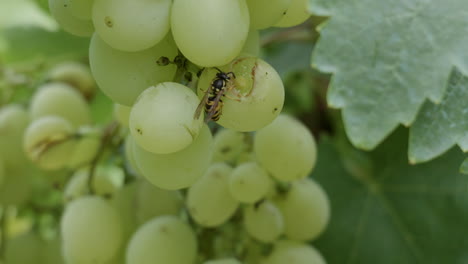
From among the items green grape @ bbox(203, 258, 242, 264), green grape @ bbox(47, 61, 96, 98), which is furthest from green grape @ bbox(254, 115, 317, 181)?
green grape @ bbox(47, 61, 96, 98)

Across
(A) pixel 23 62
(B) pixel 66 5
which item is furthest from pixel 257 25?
(A) pixel 23 62

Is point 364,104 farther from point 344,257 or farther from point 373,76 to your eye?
point 344,257

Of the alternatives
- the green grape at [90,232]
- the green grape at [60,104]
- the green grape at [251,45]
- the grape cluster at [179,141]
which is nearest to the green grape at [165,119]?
the grape cluster at [179,141]

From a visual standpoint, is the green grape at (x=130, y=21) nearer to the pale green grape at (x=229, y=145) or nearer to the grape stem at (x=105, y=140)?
the pale green grape at (x=229, y=145)

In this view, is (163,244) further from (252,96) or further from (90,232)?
(252,96)

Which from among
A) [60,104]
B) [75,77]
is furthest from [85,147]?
[75,77]

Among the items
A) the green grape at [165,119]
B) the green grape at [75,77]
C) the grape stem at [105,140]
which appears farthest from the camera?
the green grape at [75,77]
